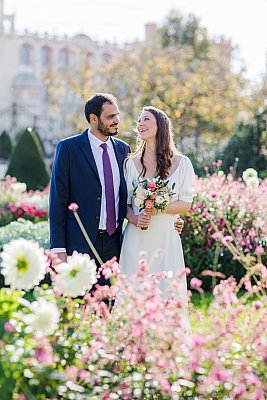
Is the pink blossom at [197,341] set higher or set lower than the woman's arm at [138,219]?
higher

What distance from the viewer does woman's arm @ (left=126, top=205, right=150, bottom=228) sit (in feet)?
16.8

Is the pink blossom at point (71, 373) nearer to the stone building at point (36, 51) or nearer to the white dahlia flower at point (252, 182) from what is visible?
the white dahlia flower at point (252, 182)

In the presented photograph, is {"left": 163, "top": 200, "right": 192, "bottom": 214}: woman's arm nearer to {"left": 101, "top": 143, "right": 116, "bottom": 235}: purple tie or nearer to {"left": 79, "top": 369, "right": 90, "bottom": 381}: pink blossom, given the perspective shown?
{"left": 101, "top": 143, "right": 116, "bottom": 235}: purple tie

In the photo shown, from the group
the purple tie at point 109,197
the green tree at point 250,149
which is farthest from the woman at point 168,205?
the green tree at point 250,149

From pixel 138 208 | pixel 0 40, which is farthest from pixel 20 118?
pixel 138 208

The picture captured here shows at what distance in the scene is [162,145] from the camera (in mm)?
5172

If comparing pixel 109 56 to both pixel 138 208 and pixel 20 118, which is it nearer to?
pixel 20 118

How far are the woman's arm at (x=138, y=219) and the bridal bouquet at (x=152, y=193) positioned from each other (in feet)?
0.20

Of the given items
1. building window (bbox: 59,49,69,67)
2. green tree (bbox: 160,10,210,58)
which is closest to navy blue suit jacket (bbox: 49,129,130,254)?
green tree (bbox: 160,10,210,58)

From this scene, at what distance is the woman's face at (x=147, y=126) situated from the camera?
510cm

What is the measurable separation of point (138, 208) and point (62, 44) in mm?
63028

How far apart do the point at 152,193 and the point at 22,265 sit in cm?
189

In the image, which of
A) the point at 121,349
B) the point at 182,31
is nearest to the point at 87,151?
the point at 121,349

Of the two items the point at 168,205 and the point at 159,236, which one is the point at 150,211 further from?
the point at 159,236
